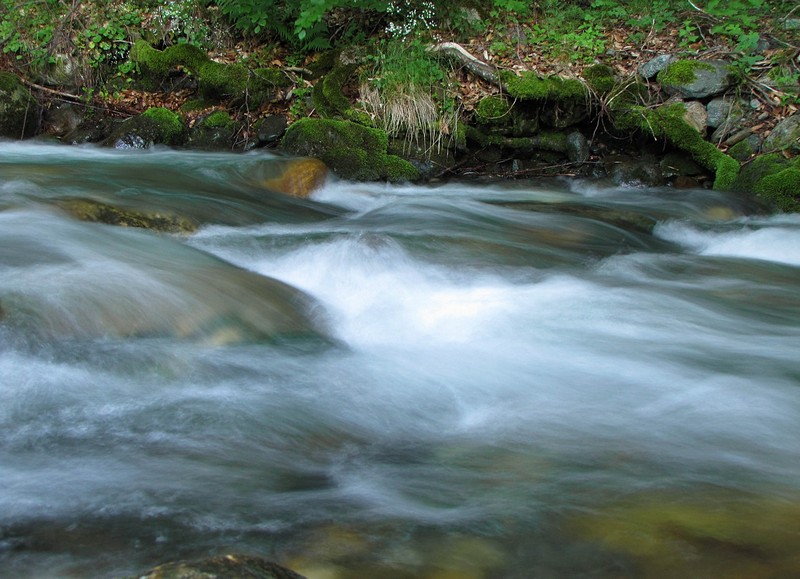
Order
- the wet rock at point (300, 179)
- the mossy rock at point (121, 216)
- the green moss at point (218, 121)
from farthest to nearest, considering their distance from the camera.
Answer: the green moss at point (218, 121)
the wet rock at point (300, 179)
the mossy rock at point (121, 216)

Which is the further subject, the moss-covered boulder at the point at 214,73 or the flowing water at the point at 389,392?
the moss-covered boulder at the point at 214,73

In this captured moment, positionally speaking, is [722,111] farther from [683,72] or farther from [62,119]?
[62,119]

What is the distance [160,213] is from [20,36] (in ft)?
19.3

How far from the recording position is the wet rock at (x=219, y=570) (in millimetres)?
1528

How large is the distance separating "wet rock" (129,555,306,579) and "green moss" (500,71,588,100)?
7459 millimetres

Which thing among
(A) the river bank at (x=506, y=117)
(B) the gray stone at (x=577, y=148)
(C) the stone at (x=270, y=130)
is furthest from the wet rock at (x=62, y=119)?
(B) the gray stone at (x=577, y=148)

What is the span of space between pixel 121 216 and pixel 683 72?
6.16 meters

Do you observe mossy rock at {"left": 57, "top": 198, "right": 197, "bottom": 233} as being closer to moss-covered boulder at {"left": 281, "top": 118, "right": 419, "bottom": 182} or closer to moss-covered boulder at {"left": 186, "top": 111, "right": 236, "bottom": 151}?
moss-covered boulder at {"left": 281, "top": 118, "right": 419, "bottom": 182}

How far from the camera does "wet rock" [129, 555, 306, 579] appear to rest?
1528mm

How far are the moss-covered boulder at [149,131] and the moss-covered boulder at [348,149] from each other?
1.37 metres

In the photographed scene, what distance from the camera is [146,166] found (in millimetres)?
7012

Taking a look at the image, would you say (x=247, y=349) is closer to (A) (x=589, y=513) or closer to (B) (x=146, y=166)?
(A) (x=589, y=513)

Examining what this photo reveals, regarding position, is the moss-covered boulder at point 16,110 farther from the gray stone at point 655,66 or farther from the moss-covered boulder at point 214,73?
the gray stone at point 655,66

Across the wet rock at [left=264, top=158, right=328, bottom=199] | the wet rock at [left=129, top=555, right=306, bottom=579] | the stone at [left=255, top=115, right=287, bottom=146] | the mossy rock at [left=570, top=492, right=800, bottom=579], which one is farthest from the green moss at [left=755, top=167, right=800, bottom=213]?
the wet rock at [left=129, top=555, right=306, bottom=579]
